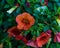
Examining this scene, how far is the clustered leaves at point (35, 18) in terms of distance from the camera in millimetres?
1126

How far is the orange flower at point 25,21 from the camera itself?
1.10 meters

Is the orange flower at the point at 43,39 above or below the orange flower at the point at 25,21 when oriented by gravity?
below

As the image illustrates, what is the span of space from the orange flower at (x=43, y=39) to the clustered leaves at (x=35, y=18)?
19mm

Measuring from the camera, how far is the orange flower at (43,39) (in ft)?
3.69

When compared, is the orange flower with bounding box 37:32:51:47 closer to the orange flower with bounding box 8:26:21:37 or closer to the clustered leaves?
the clustered leaves

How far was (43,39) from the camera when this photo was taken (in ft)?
Answer: 3.72

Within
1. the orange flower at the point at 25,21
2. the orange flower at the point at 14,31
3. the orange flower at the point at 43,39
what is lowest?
the orange flower at the point at 43,39

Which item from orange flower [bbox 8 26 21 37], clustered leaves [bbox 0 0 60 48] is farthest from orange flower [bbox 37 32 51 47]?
orange flower [bbox 8 26 21 37]

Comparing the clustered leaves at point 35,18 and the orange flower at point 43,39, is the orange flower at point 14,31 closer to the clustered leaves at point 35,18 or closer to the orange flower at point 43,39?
the clustered leaves at point 35,18

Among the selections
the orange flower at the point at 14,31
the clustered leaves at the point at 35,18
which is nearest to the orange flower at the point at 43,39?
the clustered leaves at the point at 35,18

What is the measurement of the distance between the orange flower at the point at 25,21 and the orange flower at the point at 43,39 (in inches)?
3.9

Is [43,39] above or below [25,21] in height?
below

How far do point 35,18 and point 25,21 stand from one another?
7cm

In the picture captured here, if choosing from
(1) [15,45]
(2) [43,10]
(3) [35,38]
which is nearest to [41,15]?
(2) [43,10]
